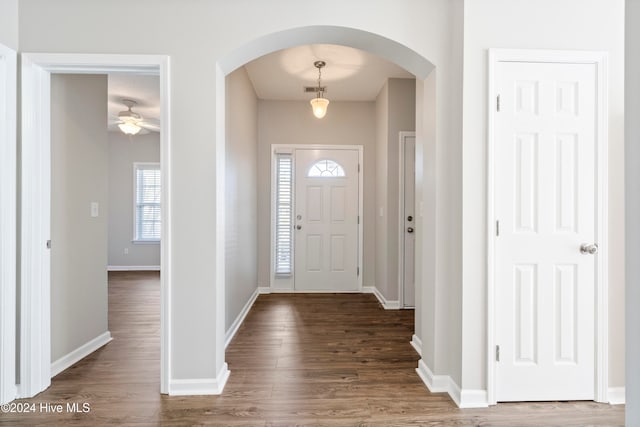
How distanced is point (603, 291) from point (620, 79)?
4.24 feet

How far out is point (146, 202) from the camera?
7.02 meters

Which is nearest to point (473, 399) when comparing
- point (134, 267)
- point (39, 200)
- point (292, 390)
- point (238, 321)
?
point (292, 390)

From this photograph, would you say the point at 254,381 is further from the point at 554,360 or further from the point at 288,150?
the point at 288,150

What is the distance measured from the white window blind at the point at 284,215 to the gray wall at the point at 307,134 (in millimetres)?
142

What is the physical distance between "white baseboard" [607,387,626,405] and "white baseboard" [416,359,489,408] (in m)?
0.75

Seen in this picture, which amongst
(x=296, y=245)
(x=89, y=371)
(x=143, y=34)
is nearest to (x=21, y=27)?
(x=143, y=34)

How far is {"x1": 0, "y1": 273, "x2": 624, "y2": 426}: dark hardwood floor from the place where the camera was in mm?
1919

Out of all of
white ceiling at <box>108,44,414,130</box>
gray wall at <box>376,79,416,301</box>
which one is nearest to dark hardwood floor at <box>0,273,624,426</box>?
gray wall at <box>376,79,416,301</box>

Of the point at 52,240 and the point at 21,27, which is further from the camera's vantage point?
the point at 52,240

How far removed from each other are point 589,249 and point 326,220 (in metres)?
3.25

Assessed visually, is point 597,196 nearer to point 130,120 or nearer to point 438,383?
point 438,383

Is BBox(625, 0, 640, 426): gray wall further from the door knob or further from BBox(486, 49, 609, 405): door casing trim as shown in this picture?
the door knob

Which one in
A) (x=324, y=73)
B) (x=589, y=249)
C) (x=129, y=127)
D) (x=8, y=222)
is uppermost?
(x=324, y=73)

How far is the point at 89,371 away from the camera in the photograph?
2479mm
